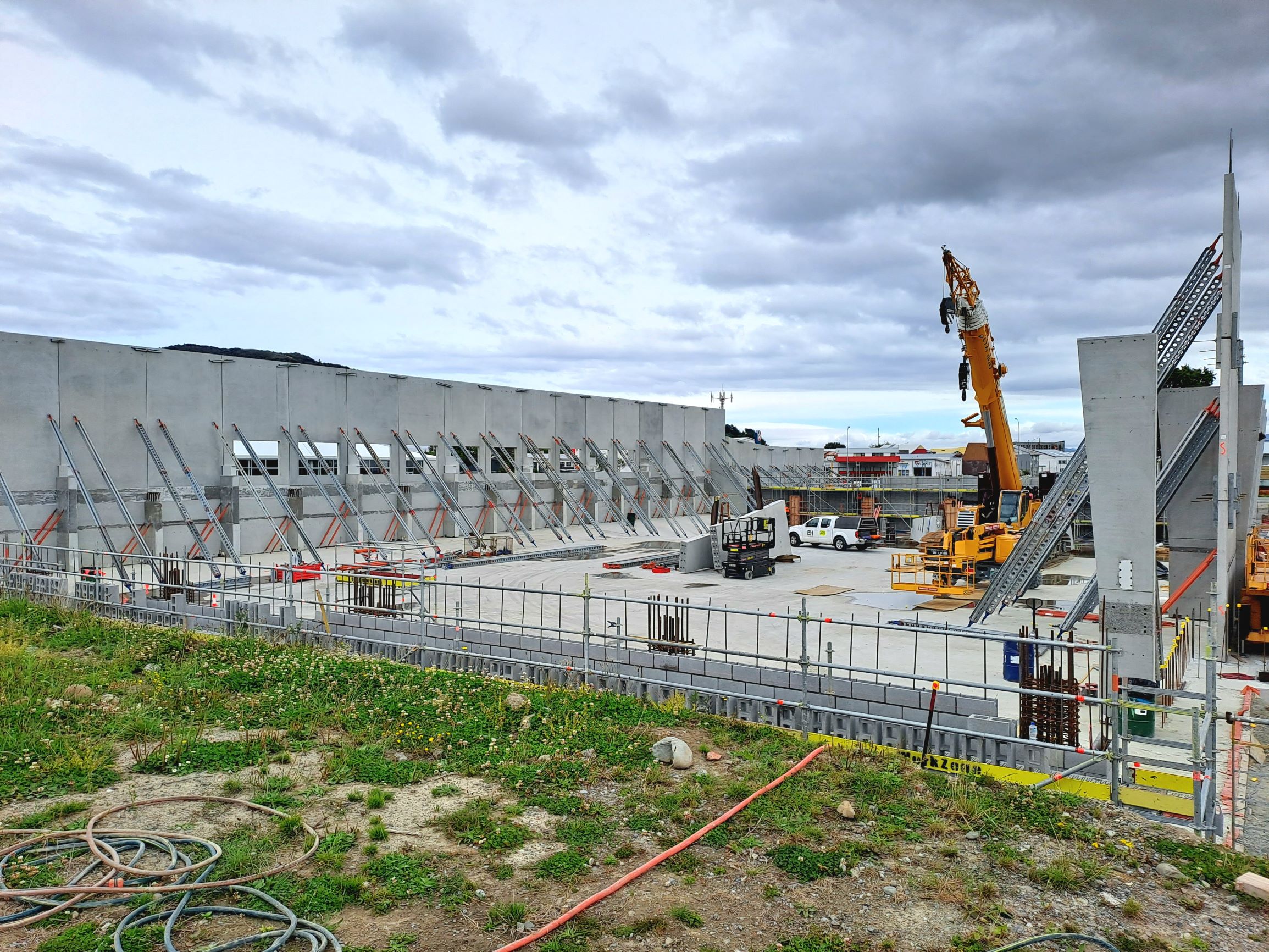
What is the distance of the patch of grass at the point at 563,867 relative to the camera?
6.36 metres

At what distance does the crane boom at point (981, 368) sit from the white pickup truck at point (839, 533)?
814 centimetres

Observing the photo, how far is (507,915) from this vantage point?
226 inches

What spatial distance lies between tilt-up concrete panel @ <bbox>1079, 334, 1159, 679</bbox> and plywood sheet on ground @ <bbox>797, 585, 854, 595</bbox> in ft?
38.8

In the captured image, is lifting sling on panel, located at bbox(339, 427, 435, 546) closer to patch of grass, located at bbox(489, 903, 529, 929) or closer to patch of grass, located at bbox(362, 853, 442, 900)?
patch of grass, located at bbox(362, 853, 442, 900)

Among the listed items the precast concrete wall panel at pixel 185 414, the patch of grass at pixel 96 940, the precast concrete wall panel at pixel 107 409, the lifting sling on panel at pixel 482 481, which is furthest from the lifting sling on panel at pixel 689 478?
the patch of grass at pixel 96 940

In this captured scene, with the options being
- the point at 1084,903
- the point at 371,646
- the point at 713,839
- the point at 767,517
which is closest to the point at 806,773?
the point at 713,839

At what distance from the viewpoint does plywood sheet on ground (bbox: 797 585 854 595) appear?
23906 mm

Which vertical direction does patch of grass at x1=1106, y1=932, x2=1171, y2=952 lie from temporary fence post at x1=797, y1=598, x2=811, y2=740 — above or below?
below

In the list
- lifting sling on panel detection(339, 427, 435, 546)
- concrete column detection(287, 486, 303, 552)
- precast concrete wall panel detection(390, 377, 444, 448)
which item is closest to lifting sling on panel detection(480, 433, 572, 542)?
precast concrete wall panel detection(390, 377, 444, 448)

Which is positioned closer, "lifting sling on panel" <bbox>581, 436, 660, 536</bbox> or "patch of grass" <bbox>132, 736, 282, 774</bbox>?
"patch of grass" <bbox>132, 736, 282, 774</bbox>

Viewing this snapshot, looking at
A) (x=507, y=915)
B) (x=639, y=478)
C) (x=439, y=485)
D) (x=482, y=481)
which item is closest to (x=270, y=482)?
(x=439, y=485)

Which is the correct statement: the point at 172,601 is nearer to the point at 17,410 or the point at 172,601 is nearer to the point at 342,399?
the point at 17,410

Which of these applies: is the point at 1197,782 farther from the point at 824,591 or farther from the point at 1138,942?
the point at 824,591

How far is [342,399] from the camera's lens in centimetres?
3328
